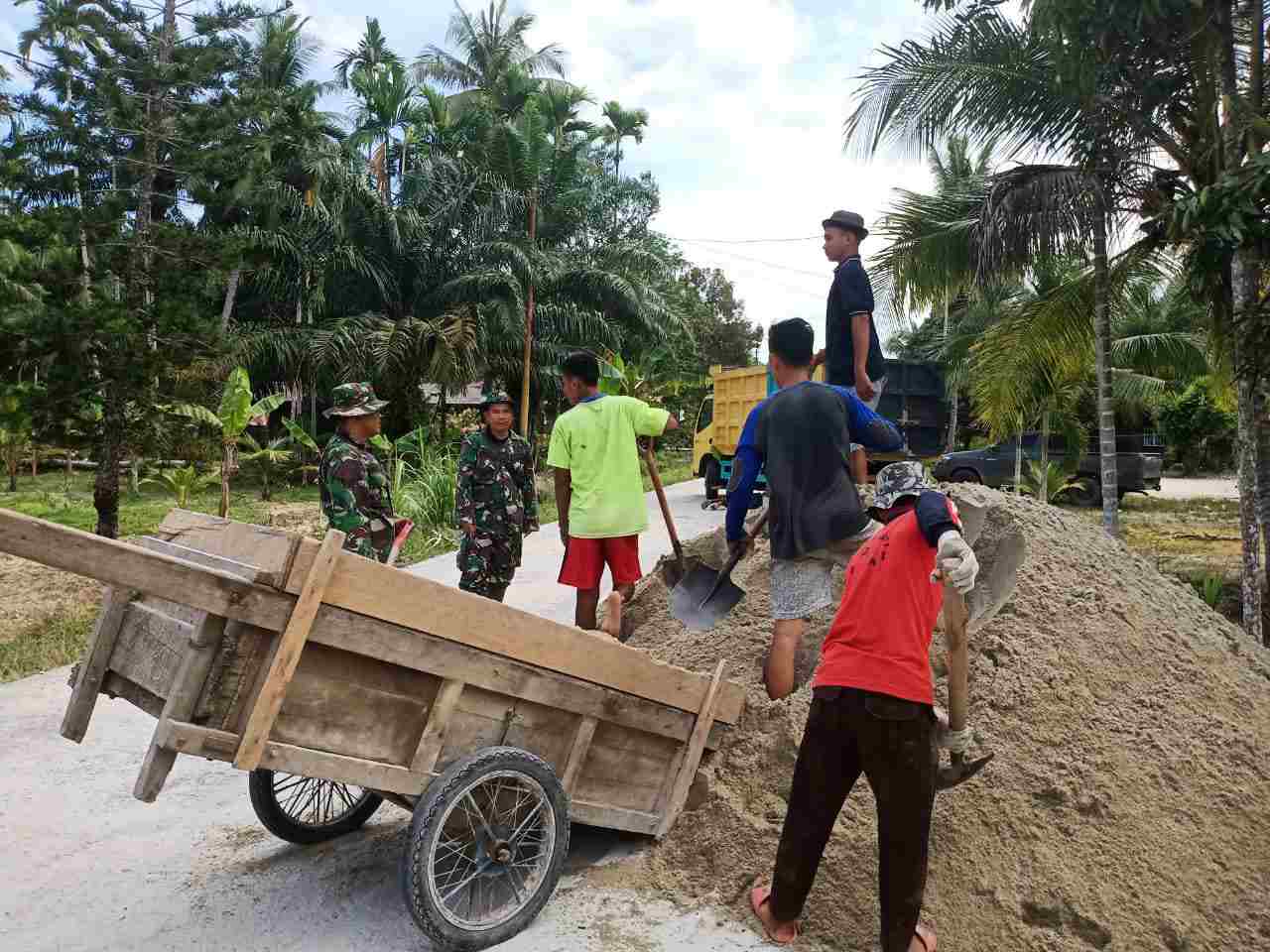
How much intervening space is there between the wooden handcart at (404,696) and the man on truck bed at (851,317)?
6.58ft

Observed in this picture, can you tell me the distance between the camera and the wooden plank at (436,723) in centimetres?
274

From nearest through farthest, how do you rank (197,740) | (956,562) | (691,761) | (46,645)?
(197,740) → (956,562) → (691,761) → (46,645)

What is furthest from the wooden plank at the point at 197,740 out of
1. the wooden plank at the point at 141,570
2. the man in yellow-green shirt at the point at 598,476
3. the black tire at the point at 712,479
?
the black tire at the point at 712,479

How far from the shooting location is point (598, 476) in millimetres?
4828

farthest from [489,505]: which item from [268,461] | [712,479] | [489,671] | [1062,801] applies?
[268,461]

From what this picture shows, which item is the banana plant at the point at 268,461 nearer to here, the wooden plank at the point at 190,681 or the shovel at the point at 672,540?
the shovel at the point at 672,540

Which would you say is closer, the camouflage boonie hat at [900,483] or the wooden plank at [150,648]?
the wooden plank at [150,648]

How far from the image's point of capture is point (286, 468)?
19391mm

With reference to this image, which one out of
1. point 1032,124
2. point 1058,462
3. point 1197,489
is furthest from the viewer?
point 1197,489

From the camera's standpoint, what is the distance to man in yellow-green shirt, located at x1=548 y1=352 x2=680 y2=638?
4828 mm

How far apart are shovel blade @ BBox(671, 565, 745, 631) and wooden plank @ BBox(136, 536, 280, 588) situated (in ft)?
6.45

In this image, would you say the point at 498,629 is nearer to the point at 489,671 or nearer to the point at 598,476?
the point at 489,671

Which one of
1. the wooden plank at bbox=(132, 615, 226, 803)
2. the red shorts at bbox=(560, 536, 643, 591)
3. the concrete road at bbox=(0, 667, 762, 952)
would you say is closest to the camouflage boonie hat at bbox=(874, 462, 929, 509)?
the concrete road at bbox=(0, 667, 762, 952)

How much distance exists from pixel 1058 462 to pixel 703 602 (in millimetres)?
16658
